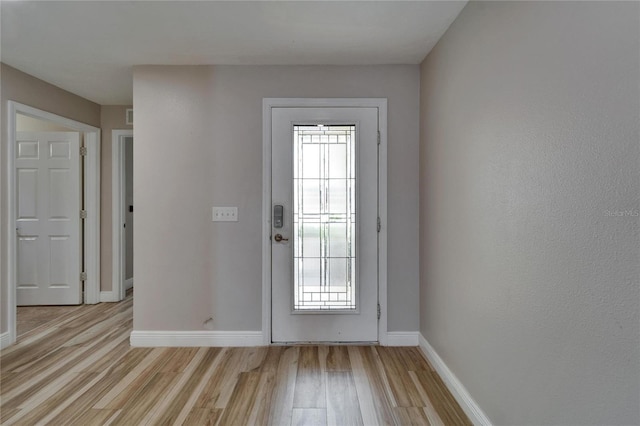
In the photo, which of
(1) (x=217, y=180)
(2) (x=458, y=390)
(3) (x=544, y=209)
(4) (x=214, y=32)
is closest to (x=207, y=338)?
(1) (x=217, y=180)

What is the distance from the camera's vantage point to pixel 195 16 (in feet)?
6.64

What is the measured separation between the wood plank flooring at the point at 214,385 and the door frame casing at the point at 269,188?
0.30 metres

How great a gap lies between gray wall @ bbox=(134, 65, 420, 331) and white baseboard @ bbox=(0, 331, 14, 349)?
1129 millimetres

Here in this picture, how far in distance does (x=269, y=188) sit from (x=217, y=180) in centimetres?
46

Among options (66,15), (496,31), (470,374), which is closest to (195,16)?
(66,15)

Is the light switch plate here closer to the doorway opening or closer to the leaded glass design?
the leaded glass design

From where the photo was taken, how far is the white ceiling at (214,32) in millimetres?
1938

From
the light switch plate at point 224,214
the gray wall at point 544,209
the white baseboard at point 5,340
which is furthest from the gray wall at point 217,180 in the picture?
the white baseboard at point 5,340

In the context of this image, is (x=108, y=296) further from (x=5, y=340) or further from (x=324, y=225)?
(x=324, y=225)

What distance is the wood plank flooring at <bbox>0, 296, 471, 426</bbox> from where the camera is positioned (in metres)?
1.84

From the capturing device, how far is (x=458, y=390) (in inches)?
76.9

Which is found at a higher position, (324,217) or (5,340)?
(324,217)

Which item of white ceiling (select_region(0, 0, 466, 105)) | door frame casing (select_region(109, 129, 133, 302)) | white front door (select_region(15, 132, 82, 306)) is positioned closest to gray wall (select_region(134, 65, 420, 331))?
white ceiling (select_region(0, 0, 466, 105))

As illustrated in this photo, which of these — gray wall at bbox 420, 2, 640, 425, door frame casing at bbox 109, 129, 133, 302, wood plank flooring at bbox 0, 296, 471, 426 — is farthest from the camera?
door frame casing at bbox 109, 129, 133, 302
